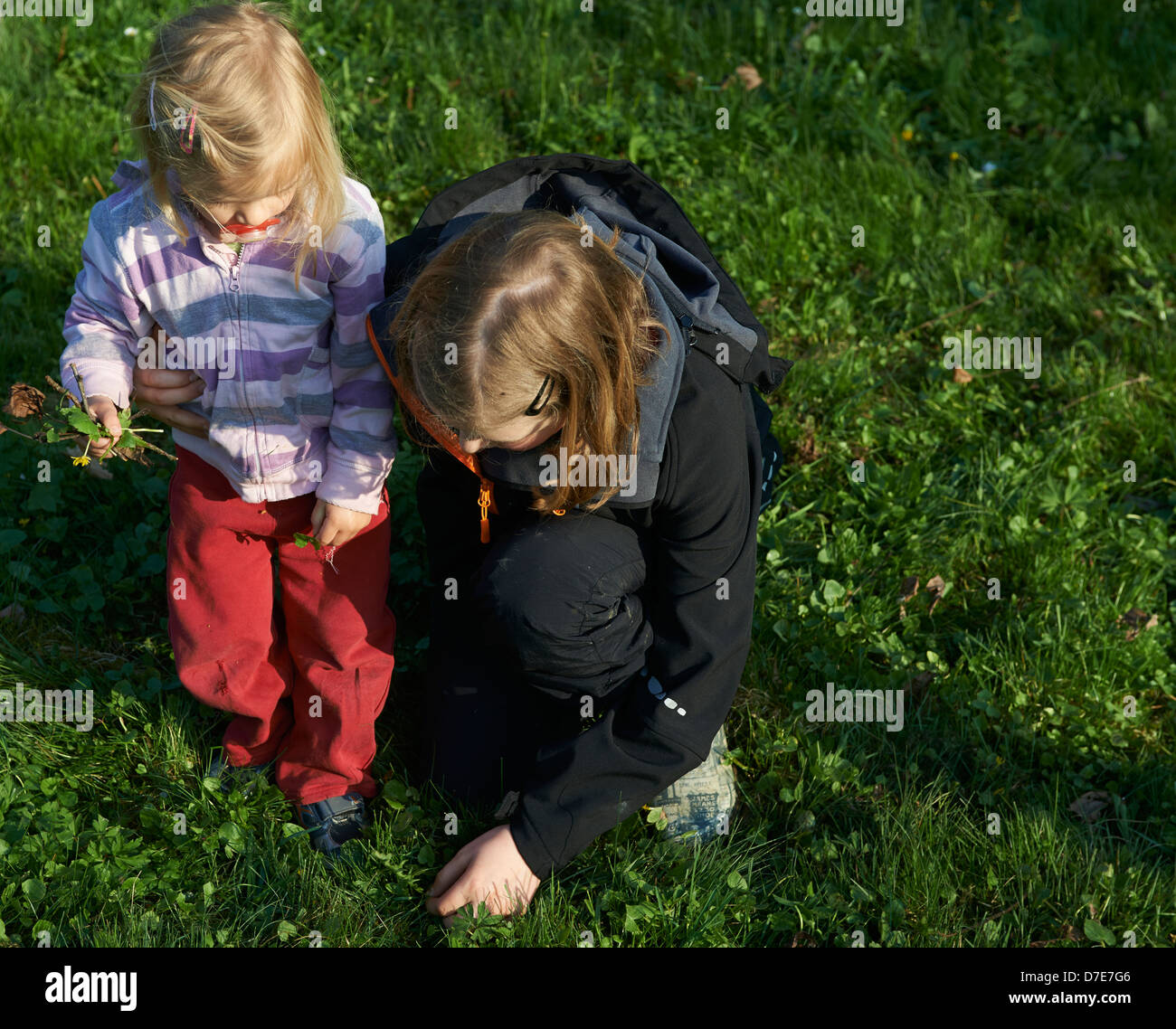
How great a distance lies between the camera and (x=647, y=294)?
221cm

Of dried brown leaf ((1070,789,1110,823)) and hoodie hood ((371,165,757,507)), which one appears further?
dried brown leaf ((1070,789,1110,823))

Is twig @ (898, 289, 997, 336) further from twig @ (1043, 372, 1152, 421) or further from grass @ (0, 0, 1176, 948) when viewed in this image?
twig @ (1043, 372, 1152, 421)

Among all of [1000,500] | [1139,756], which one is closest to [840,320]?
[1000,500]

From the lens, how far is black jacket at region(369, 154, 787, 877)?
2.28 metres

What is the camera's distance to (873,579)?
3.05 meters

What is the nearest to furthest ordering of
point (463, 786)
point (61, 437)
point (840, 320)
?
point (61, 437), point (463, 786), point (840, 320)

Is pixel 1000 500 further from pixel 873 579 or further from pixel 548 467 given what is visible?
pixel 548 467

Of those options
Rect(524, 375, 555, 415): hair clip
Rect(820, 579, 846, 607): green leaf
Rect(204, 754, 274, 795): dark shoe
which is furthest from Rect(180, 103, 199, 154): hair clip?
Rect(820, 579, 846, 607): green leaf

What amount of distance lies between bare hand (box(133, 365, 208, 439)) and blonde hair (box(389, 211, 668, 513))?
0.52 m

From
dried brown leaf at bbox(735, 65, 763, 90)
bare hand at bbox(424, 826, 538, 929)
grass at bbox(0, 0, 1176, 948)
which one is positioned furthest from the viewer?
dried brown leaf at bbox(735, 65, 763, 90)

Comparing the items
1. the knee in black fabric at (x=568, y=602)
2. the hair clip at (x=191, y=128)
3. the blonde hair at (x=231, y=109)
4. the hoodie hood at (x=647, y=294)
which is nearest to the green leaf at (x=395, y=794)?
the knee in black fabric at (x=568, y=602)

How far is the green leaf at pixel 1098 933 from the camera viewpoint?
7.72 ft

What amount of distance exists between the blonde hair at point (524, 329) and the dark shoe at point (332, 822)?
41.2 inches
